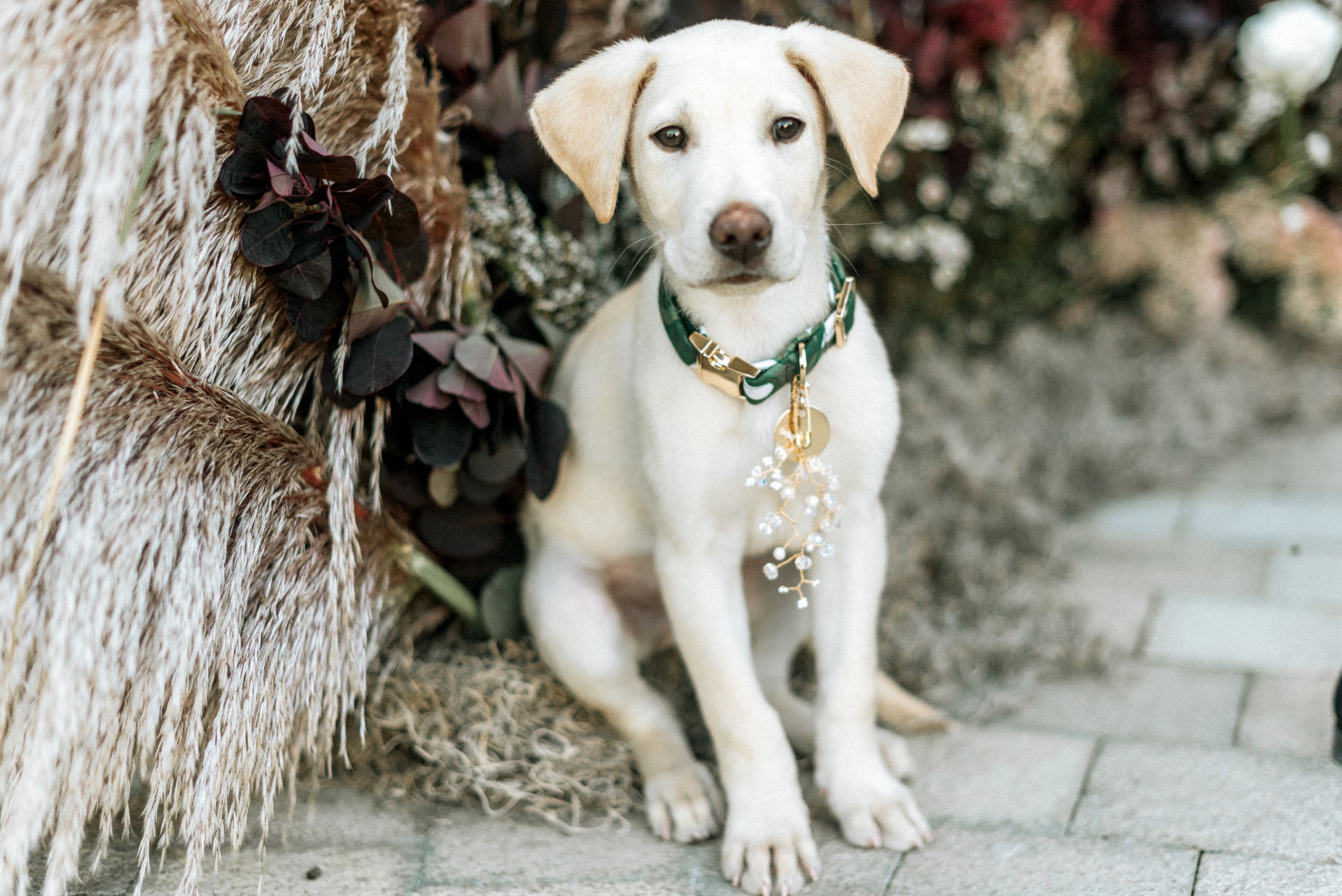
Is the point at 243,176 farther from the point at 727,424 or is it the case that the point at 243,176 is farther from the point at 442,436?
the point at 727,424

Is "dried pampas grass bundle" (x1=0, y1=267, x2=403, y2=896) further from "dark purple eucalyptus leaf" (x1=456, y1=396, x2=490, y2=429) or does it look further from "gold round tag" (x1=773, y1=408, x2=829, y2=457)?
"gold round tag" (x1=773, y1=408, x2=829, y2=457)

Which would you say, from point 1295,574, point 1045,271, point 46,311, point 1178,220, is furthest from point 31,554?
point 1178,220

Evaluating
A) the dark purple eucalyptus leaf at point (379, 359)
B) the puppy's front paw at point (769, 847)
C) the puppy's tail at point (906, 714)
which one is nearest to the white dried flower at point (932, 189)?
→ the puppy's tail at point (906, 714)

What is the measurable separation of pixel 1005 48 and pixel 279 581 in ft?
9.86

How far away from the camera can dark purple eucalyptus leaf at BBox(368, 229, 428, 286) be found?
79.2 inches

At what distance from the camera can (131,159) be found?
4.98 feet

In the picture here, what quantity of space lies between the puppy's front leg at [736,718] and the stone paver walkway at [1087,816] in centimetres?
7

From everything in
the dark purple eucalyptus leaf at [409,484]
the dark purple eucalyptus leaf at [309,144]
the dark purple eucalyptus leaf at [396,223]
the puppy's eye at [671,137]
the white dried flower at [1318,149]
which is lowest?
the dark purple eucalyptus leaf at [409,484]

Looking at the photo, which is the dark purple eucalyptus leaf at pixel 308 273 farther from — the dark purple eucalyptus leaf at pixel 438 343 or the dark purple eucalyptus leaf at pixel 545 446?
the dark purple eucalyptus leaf at pixel 545 446

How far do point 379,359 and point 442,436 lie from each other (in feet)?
0.75

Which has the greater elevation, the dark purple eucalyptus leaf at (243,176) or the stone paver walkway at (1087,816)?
the dark purple eucalyptus leaf at (243,176)

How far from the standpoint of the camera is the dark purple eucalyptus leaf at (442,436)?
2.09 meters

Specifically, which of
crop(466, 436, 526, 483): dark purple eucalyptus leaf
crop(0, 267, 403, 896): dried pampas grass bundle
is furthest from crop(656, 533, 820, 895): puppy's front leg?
crop(0, 267, 403, 896): dried pampas grass bundle

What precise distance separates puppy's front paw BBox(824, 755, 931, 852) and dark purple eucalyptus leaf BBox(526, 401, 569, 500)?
805 millimetres
